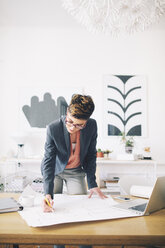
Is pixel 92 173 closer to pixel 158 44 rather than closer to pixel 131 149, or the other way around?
pixel 131 149

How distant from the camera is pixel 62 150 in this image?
158 centimetres

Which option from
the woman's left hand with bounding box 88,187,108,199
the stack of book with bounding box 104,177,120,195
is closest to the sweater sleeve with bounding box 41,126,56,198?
the woman's left hand with bounding box 88,187,108,199

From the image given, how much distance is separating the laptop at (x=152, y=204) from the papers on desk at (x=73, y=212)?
0.05 meters

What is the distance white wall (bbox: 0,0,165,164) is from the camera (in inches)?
137

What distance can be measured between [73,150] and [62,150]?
130 millimetres

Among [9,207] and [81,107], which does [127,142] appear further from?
[9,207]

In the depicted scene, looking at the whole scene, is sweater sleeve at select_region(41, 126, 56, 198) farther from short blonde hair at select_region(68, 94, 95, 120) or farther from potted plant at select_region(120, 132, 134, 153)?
potted plant at select_region(120, 132, 134, 153)

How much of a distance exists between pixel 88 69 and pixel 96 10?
1641mm

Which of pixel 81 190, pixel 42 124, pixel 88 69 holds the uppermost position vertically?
pixel 88 69

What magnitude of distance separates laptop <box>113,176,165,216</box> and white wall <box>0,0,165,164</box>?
2.31 metres

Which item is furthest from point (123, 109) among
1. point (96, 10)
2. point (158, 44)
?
point (96, 10)

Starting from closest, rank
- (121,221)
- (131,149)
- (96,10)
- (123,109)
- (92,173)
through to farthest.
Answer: (121,221) → (92,173) → (96,10) → (131,149) → (123,109)

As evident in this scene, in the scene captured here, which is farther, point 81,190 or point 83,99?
point 81,190

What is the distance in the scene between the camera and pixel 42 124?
344cm
